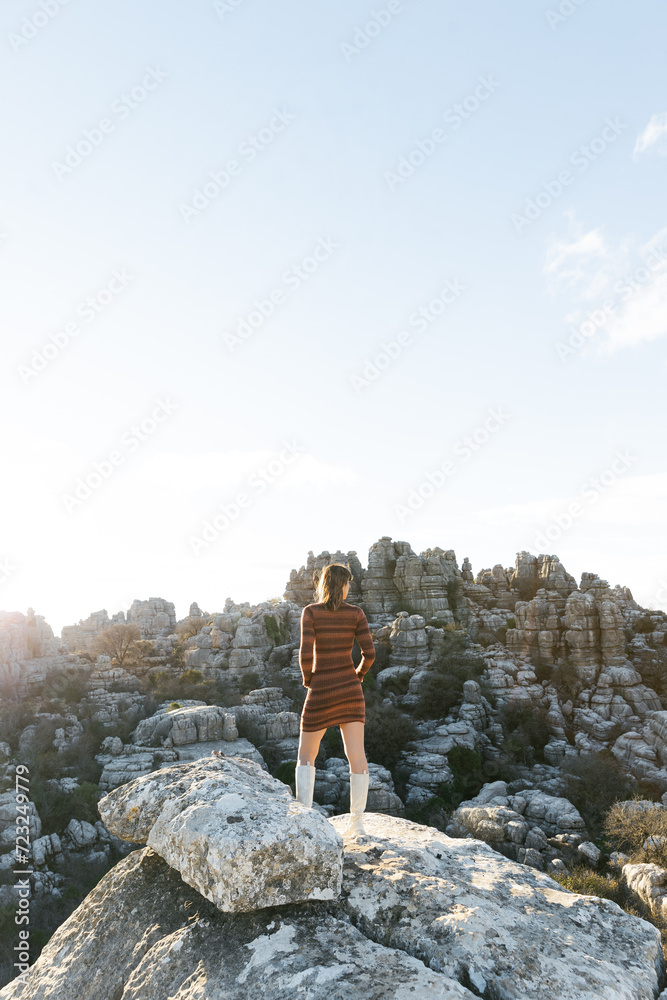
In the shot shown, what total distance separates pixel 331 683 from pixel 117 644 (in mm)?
33905

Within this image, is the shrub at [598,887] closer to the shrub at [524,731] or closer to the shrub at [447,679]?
the shrub at [524,731]

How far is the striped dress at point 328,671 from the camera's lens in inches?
157

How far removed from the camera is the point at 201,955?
2254 millimetres

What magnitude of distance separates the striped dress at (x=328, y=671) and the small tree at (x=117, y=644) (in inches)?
1232

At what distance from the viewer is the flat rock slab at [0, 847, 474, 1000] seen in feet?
6.59

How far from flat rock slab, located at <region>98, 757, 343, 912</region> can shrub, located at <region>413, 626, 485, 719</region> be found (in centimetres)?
2667

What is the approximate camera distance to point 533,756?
24422 millimetres

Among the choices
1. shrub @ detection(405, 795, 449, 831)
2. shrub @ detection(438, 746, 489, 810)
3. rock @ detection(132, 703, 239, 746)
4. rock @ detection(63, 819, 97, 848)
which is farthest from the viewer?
rock @ detection(132, 703, 239, 746)

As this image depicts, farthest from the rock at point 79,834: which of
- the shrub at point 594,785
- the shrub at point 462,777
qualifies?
the shrub at point 594,785

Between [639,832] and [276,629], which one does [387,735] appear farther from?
[276,629]

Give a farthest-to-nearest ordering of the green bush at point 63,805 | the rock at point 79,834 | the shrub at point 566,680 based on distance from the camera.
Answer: the shrub at point 566,680
the green bush at point 63,805
the rock at point 79,834

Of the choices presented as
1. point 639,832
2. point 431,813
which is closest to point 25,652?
point 431,813

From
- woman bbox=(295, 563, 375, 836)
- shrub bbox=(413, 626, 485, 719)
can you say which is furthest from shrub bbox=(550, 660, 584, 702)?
woman bbox=(295, 563, 375, 836)

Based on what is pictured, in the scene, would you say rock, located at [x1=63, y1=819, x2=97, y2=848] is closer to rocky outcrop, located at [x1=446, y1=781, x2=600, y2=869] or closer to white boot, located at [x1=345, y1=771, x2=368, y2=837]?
rocky outcrop, located at [x1=446, y1=781, x2=600, y2=869]
